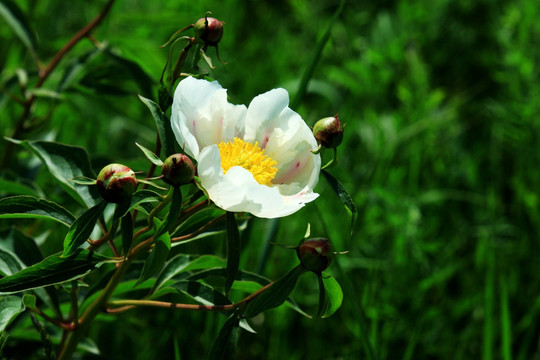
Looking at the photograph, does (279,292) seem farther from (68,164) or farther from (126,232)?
(68,164)

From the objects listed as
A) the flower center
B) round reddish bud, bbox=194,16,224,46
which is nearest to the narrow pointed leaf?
the flower center

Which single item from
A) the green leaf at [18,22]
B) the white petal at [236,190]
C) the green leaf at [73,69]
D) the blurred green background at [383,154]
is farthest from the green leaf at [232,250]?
the green leaf at [18,22]

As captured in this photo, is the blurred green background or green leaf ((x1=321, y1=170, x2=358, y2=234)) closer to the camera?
green leaf ((x1=321, y1=170, x2=358, y2=234))

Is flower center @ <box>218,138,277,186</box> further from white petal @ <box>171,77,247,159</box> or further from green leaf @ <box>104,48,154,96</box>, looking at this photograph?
green leaf @ <box>104,48,154,96</box>

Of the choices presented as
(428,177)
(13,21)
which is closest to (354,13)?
(428,177)

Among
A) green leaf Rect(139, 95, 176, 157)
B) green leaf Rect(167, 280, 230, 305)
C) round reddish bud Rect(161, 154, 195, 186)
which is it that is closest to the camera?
round reddish bud Rect(161, 154, 195, 186)
